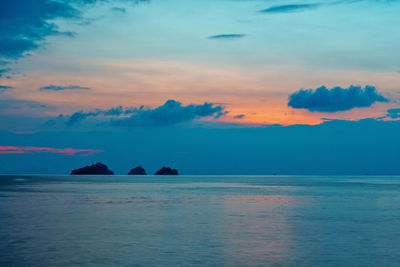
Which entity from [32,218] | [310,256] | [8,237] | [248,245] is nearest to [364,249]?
[310,256]

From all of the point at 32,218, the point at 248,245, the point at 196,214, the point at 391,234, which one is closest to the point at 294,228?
the point at 391,234

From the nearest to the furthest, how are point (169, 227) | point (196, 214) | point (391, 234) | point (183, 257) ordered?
point (183, 257), point (391, 234), point (169, 227), point (196, 214)

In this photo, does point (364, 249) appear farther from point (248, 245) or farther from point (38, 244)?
point (38, 244)

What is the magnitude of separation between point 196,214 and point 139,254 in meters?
21.7

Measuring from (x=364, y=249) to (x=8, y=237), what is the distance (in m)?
21.6

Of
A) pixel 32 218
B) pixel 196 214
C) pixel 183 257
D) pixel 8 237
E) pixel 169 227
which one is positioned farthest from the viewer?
pixel 196 214

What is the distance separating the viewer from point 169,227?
35344mm

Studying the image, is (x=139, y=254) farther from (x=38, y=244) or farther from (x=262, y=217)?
(x=262, y=217)

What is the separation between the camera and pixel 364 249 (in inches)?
1023

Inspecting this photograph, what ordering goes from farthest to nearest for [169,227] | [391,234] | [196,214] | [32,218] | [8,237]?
[196,214]
[32,218]
[169,227]
[391,234]
[8,237]

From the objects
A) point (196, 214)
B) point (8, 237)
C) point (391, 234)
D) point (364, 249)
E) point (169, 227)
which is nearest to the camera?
point (364, 249)

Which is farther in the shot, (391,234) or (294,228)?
(294,228)

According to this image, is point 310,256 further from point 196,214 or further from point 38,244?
point 196,214

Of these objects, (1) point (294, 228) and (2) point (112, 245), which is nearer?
(2) point (112, 245)
